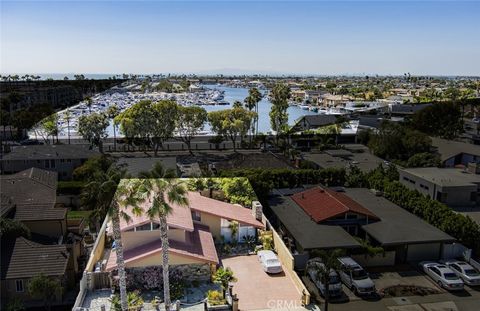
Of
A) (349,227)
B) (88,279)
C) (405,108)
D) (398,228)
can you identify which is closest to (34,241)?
(88,279)

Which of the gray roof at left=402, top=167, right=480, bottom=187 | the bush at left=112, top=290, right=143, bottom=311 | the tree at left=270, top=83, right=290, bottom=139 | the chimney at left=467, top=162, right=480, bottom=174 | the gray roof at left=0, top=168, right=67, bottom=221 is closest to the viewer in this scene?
the bush at left=112, top=290, right=143, bottom=311

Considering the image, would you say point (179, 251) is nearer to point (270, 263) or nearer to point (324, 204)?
point (270, 263)

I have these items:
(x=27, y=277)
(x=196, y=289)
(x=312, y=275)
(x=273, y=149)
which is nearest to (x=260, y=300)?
(x=196, y=289)

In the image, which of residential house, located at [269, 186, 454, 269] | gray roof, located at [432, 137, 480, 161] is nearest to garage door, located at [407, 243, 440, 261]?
residential house, located at [269, 186, 454, 269]

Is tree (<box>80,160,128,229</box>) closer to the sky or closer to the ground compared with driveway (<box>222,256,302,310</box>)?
closer to the sky

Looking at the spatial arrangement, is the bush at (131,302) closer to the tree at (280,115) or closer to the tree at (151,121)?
the tree at (151,121)

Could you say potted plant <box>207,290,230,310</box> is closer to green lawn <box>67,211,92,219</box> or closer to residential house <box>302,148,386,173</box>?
green lawn <box>67,211,92,219</box>

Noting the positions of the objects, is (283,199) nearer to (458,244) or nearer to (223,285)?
A: (458,244)
